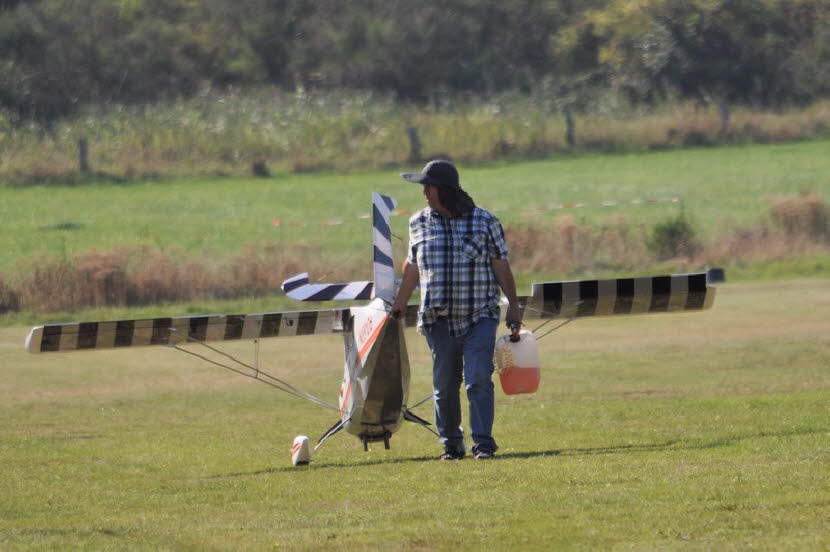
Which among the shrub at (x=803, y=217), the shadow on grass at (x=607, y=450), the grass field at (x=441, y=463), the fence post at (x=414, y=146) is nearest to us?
the grass field at (x=441, y=463)

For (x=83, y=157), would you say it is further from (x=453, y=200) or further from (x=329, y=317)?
(x=453, y=200)

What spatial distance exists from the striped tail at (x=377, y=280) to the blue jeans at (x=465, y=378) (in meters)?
0.45

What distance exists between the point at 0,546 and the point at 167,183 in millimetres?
32047

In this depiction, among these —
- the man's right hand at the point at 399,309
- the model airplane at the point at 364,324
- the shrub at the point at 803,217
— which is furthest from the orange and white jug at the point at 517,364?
the shrub at the point at 803,217

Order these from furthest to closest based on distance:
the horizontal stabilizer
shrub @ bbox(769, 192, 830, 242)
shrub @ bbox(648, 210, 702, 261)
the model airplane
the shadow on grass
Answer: shrub @ bbox(769, 192, 830, 242) < shrub @ bbox(648, 210, 702, 261) < the horizontal stabilizer < the model airplane < the shadow on grass

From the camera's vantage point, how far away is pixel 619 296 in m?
11.8

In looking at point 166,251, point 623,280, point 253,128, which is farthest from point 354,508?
point 253,128

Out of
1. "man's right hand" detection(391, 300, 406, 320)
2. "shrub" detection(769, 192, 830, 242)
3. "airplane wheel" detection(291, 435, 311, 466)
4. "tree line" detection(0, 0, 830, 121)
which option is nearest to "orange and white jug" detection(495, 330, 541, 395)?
"man's right hand" detection(391, 300, 406, 320)

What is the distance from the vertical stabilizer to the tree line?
3314 cm

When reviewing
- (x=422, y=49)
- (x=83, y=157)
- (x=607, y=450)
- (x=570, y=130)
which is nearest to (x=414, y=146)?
(x=570, y=130)

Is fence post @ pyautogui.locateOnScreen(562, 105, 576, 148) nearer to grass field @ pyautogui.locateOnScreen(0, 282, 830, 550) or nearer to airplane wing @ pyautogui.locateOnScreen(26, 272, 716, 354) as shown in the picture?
grass field @ pyautogui.locateOnScreen(0, 282, 830, 550)

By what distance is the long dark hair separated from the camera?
1057 cm

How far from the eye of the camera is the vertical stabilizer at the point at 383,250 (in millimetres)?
11023

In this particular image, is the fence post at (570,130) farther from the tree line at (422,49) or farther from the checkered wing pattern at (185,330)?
the checkered wing pattern at (185,330)
